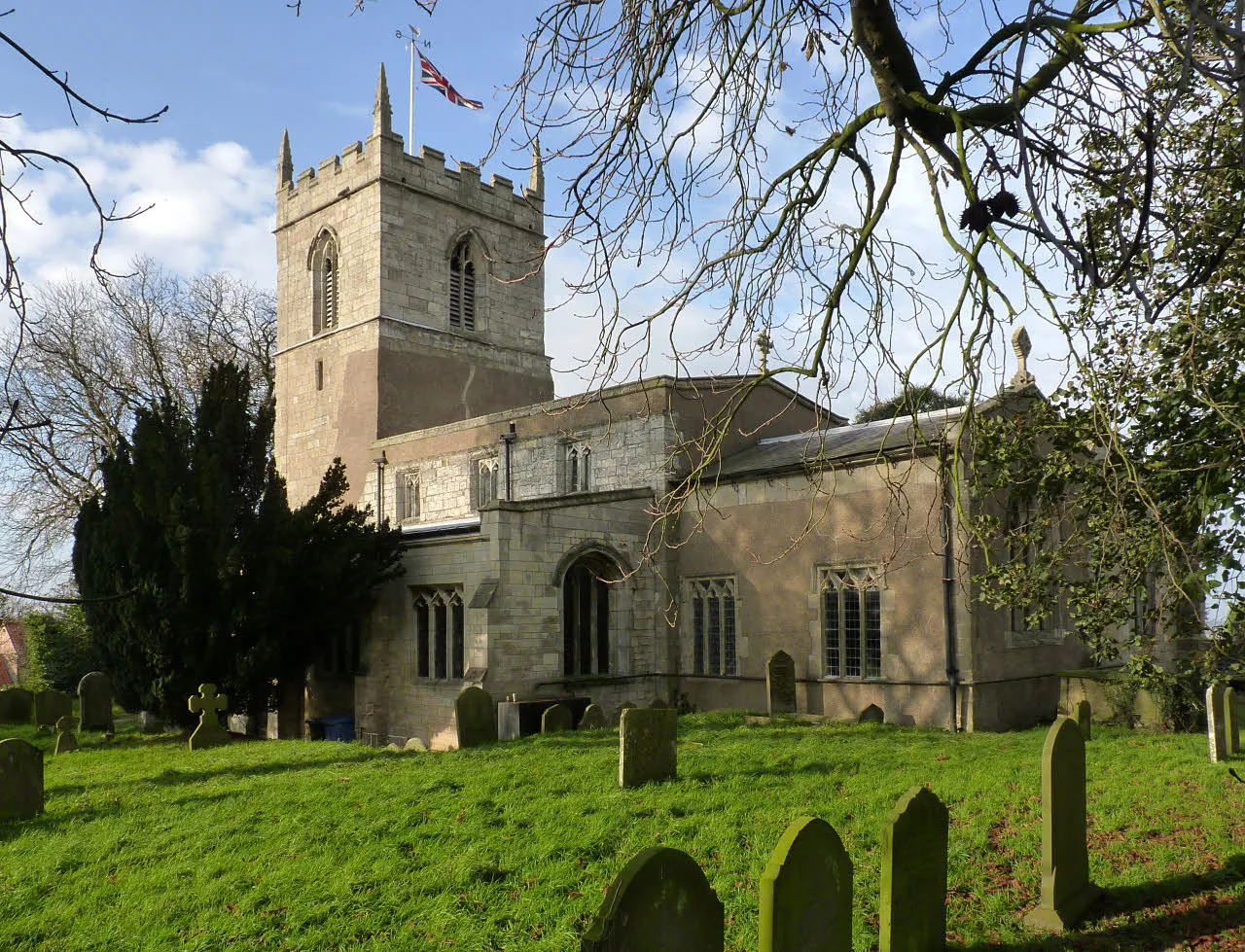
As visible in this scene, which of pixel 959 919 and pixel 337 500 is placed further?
pixel 337 500

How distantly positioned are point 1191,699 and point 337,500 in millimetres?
14471

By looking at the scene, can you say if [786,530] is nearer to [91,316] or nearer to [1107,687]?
[1107,687]

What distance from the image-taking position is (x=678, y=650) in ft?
58.8

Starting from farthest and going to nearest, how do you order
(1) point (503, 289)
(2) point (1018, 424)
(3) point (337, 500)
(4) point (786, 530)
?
(1) point (503, 289), (3) point (337, 500), (4) point (786, 530), (2) point (1018, 424)

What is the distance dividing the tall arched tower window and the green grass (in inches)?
751

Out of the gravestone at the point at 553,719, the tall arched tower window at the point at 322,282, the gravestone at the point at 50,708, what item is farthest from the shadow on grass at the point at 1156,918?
the tall arched tower window at the point at 322,282

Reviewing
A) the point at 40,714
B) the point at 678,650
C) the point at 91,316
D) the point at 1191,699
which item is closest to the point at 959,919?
the point at 1191,699

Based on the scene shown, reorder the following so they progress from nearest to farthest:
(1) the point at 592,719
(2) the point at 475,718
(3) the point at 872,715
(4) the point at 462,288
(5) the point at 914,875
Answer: (5) the point at 914,875
(2) the point at 475,718
(1) the point at 592,719
(3) the point at 872,715
(4) the point at 462,288

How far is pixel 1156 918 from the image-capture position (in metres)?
5.82

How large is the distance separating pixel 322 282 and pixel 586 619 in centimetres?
1600

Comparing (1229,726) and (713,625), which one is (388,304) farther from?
(1229,726)

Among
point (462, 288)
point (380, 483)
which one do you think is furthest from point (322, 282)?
point (380, 483)

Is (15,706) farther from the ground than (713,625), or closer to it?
closer to it

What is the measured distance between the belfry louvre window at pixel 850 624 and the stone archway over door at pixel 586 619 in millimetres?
3935
